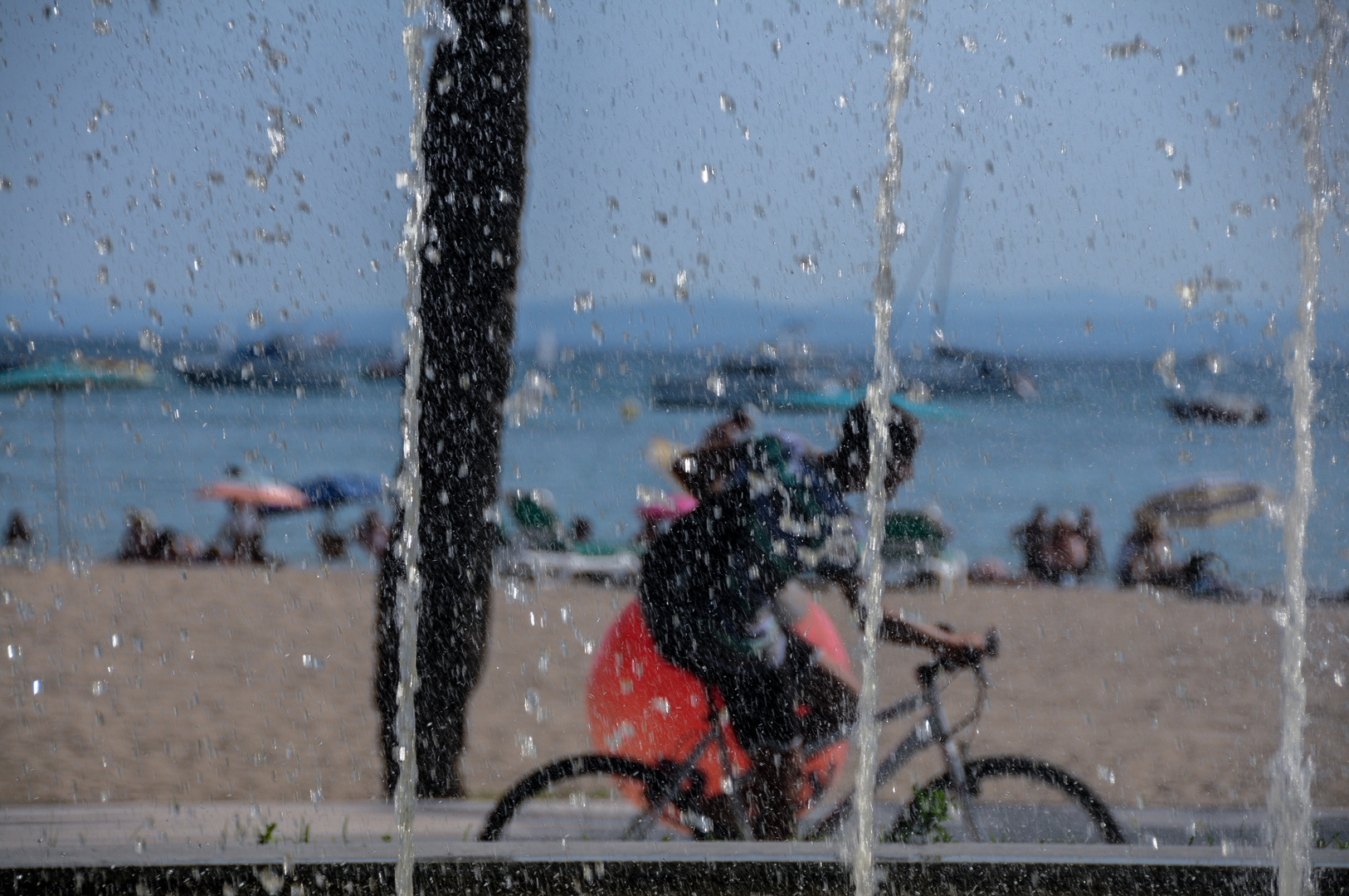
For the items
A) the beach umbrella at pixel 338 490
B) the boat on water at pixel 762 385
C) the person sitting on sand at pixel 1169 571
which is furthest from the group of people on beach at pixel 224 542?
the boat on water at pixel 762 385

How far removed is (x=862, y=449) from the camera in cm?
312

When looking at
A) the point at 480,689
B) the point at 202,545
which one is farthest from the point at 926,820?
the point at 202,545

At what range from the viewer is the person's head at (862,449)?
3092 millimetres

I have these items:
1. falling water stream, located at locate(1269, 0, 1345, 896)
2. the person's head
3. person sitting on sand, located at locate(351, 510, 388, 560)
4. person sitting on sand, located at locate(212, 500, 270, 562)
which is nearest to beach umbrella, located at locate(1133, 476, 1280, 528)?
person sitting on sand, located at locate(351, 510, 388, 560)

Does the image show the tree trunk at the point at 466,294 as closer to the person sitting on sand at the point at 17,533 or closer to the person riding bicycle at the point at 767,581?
the person riding bicycle at the point at 767,581

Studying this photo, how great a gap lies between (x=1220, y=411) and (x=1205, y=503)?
104ft

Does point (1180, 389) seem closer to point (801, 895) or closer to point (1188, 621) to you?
point (1188, 621)

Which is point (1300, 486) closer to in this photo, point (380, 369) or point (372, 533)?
point (372, 533)

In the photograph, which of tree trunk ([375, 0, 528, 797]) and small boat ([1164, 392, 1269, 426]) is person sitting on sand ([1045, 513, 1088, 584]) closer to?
tree trunk ([375, 0, 528, 797])

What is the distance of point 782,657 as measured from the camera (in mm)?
3219

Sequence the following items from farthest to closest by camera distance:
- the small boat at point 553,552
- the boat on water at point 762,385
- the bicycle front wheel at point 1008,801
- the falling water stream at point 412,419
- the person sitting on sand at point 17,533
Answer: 1. the boat on water at point 762,385
2. the small boat at point 553,552
3. the person sitting on sand at point 17,533
4. the falling water stream at point 412,419
5. the bicycle front wheel at point 1008,801

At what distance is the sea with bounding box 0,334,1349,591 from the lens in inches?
1173

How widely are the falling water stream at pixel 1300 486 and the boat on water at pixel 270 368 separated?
160ft

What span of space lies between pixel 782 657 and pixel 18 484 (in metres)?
38.3
